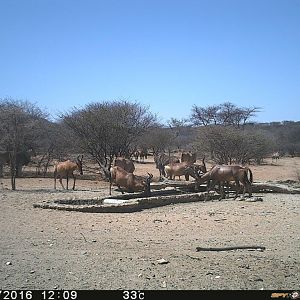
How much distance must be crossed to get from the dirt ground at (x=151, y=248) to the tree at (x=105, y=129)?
14094mm

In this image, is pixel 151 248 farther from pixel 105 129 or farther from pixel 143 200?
pixel 105 129

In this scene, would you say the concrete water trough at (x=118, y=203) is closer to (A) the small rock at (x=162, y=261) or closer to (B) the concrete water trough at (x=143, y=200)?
(B) the concrete water trough at (x=143, y=200)

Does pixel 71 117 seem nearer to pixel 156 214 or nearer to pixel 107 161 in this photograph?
pixel 107 161

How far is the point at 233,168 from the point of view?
16.1 meters

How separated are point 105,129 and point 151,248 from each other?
19979 mm

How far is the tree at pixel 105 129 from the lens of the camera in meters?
27.4

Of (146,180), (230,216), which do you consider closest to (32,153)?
(146,180)

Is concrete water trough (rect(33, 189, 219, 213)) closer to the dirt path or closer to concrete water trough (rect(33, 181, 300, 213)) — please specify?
concrete water trough (rect(33, 181, 300, 213))

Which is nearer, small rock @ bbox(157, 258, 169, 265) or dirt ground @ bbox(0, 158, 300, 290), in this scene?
dirt ground @ bbox(0, 158, 300, 290)

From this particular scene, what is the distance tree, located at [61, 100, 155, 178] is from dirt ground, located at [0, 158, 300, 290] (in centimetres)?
1409

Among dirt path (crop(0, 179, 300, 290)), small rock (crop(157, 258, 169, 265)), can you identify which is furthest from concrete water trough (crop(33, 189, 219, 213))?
Answer: small rock (crop(157, 258, 169, 265))

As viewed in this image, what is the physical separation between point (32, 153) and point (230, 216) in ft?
66.5

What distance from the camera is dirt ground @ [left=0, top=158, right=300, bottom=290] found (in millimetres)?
5602

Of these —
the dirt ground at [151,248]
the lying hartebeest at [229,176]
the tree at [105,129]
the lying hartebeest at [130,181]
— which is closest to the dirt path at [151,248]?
the dirt ground at [151,248]
